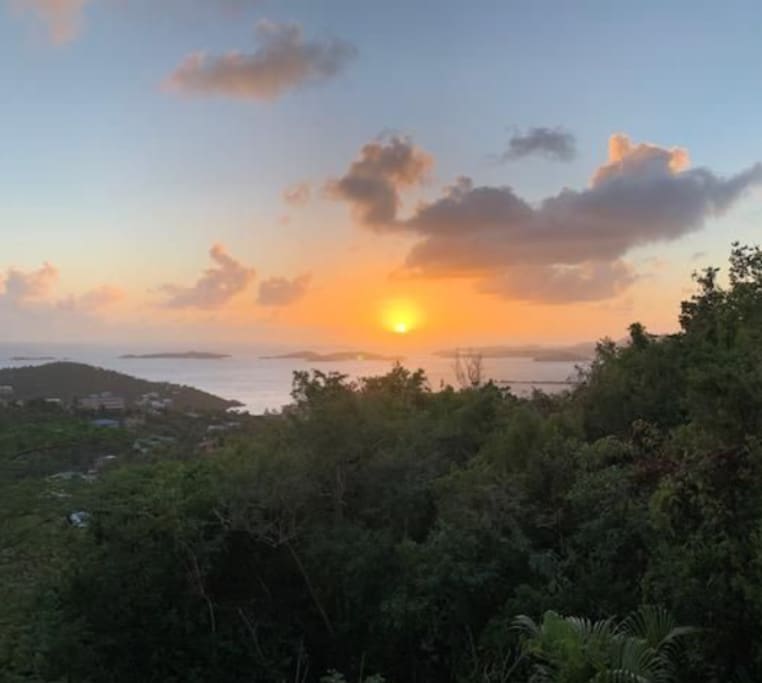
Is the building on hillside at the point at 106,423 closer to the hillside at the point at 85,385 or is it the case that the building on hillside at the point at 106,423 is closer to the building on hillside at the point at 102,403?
the building on hillside at the point at 102,403

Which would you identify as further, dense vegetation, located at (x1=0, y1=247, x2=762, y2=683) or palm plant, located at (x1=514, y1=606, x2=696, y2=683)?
dense vegetation, located at (x1=0, y1=247, x2=762, y2=683)

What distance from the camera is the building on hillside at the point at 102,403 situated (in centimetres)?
4644

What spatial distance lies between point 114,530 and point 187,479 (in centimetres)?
166

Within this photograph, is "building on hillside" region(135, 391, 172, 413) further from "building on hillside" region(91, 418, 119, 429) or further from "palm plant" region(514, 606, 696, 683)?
"palm plant" region(514, 606, 696, 683)

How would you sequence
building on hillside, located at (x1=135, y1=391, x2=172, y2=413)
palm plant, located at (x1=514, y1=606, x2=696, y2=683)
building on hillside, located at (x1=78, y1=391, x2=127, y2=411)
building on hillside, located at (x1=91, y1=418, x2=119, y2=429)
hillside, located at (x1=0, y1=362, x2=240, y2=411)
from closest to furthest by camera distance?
palm plant, located at (x1=514, y1=606, x2=696, y2=683) → building on hillside, located at (x1=91, y1=418, x2=119, y2=429) → building on hillside, located at (x1=78, y1=391, x2=127, y2=411) → building on hillside, located at (x1=135, y1=391, x2=172, y2=413) → hillside, located at (x1=0, y1=362, x2=240, y2=411)

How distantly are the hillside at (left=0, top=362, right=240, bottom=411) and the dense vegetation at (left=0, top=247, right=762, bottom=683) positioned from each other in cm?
3973

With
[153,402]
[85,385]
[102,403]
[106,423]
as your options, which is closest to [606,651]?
[106,423]

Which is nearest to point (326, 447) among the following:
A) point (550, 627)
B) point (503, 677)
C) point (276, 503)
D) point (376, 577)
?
point (276, 503)

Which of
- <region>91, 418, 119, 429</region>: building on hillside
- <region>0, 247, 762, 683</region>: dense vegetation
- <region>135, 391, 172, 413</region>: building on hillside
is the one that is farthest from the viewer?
<region>135, 391, 172, 413</region>: building on hillside

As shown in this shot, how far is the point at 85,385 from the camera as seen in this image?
5759 centimetres

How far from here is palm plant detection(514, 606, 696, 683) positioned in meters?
5.66

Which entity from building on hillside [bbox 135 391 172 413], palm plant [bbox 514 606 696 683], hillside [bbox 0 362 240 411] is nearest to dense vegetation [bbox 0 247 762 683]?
palm plant [bbox 514 606 696 683]

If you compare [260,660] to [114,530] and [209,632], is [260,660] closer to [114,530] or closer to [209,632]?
[209,632]

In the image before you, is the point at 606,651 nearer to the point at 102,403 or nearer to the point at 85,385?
the point at 102,403
